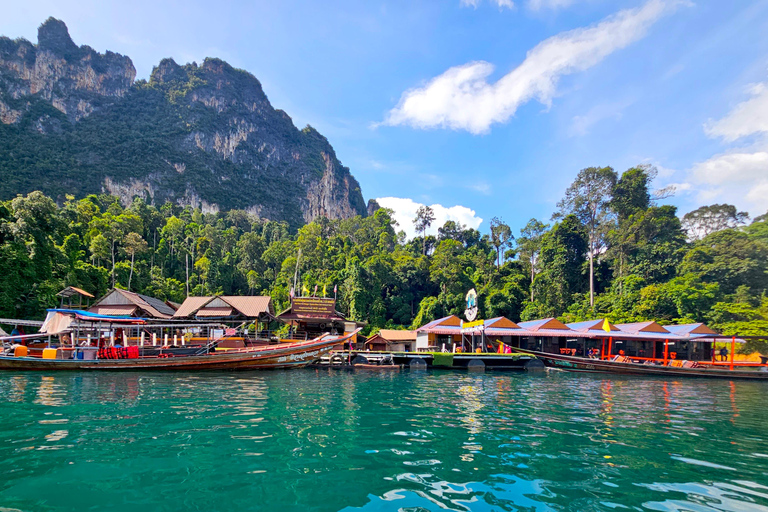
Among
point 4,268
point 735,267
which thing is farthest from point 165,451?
point 735,267

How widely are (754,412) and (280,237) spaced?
256ft

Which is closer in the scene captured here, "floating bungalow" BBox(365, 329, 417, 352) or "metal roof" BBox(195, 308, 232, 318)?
"metal roof" BBox(195, 308, 232, 318)

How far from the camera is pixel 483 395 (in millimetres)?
14773

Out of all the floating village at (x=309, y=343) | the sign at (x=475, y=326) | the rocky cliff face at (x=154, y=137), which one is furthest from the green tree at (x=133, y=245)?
the sign at (x=475, y=326)

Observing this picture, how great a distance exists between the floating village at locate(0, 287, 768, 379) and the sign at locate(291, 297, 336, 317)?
3.3 inches

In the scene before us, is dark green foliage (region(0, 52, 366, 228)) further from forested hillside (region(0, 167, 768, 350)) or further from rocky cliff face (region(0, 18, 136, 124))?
forested hillside (region(0, 167, 768, 350))

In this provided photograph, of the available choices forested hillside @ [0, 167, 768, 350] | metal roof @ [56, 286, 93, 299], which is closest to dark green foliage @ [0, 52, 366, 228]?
forested hillside @ [0, 167, 768, 350]

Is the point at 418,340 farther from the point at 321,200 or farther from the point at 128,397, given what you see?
the point at 321,200

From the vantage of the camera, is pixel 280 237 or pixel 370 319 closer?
pixel 370 319

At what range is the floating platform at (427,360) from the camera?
86.8 feet

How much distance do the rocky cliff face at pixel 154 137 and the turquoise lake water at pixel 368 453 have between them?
82.7 m

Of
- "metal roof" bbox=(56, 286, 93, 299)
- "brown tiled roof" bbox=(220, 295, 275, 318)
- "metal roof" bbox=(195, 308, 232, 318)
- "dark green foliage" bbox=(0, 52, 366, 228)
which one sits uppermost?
"dark green foliage" bbox=(0, 52, 366, 228)

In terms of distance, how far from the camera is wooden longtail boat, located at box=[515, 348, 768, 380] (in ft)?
79.2

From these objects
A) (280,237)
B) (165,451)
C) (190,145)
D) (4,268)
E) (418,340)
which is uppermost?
(190,145)
